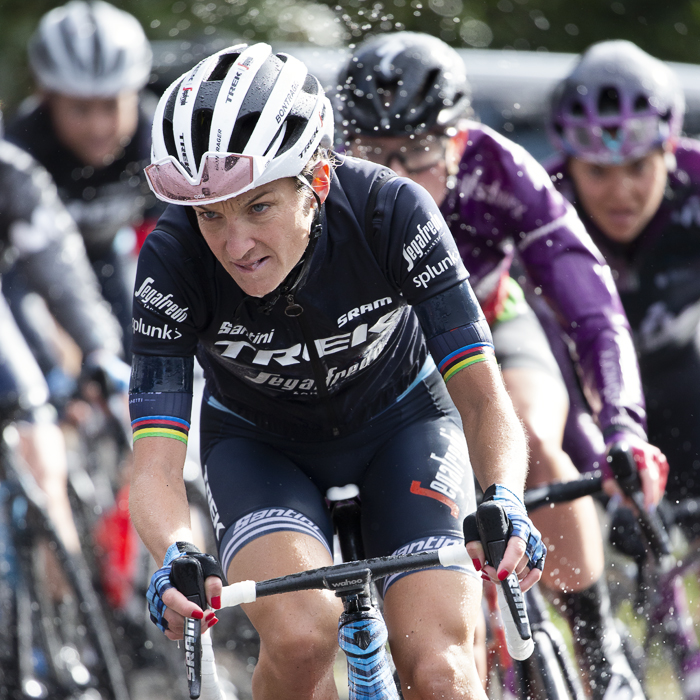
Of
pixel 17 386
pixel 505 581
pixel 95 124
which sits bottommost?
pixel 505 581

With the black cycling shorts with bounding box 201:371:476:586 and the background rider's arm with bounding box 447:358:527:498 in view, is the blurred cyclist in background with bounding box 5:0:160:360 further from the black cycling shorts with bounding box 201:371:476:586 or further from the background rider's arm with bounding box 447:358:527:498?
the background rider's arm with bounding box 447:358:527:498

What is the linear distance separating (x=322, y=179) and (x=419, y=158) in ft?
4.61

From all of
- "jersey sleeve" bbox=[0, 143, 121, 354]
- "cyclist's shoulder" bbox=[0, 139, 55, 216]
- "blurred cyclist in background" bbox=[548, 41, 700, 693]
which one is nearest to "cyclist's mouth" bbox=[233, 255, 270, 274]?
"blurred cyclist in background" bbox=[548, 41, 700, 693]

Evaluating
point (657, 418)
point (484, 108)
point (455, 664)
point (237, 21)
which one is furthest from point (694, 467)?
point (237, 21)

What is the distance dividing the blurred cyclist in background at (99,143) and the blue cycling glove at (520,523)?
5.74m

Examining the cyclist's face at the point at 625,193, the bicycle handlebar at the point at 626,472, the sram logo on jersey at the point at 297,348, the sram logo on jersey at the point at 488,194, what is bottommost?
the bicycle handlebar at the point at 626,472

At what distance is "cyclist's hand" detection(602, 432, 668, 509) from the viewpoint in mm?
3611

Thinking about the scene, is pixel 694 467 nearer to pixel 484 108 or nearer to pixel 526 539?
pixel 526 539

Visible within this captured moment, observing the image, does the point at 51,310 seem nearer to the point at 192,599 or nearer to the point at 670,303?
the point at 670,303

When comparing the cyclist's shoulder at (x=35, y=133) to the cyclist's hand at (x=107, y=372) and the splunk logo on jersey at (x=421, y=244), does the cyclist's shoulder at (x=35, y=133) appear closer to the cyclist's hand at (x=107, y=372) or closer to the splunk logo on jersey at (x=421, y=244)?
the cyclist's hand at (x=107, y=372)

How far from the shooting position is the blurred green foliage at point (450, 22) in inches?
508

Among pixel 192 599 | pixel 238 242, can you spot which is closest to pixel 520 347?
pixel 238 242

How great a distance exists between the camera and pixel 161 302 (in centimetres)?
300

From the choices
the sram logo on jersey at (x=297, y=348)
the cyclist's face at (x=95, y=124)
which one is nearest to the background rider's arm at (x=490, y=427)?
the sram logo on jersey at (x=297, y=348)
